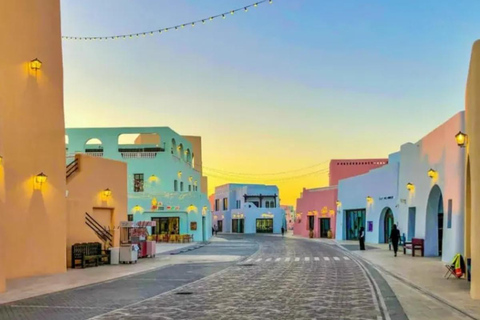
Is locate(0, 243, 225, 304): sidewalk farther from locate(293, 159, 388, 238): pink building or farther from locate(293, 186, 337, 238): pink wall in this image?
locate(293, 159, 388, 238): pink building

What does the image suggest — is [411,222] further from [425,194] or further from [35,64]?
[35,64]

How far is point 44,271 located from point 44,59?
7787 millimetres

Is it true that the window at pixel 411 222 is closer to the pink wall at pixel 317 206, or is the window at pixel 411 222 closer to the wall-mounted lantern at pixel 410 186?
the wall-mounted lantern at pixel 410 186

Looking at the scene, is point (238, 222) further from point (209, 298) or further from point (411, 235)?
point (209, 298)

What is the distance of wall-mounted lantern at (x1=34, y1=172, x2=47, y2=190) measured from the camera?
757 inches

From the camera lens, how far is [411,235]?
29.4m

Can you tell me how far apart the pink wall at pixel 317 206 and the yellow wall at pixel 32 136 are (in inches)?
1460

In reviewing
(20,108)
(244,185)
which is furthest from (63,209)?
(244,185)

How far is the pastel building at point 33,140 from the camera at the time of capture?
1830 cm

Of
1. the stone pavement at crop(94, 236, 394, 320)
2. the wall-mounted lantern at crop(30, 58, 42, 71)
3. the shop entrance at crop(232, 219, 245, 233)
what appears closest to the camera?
the stone pavement at crop(94, 236, 394, 320)

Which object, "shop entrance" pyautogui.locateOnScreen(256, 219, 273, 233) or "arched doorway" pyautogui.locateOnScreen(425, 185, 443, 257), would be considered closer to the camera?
"arched doorway" pyautogui.locateOnScreen(425, 185, 443, 257)

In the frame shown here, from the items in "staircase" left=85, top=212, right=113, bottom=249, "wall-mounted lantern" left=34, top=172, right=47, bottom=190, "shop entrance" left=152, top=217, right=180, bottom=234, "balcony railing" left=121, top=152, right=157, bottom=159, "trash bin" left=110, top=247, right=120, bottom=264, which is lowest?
"shop entrance" left=152, top=217, right=180, bottom=234

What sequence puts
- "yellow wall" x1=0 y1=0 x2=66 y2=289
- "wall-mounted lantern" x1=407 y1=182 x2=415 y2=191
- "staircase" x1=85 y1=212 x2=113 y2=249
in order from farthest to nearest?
"wall-mounted lantern" x1=407 y1=182 x2=415 y2=191 < "staircase" x1=85 y1=212 x2=113 y2=249 < "yellow wall" x1=0 y1=0 x2=66 y2=289

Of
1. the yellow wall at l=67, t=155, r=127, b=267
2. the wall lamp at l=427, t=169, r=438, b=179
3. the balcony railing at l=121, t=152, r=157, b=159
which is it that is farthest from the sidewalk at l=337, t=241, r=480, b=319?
the balcony railing at l=121, t=152, r=157, b=159
